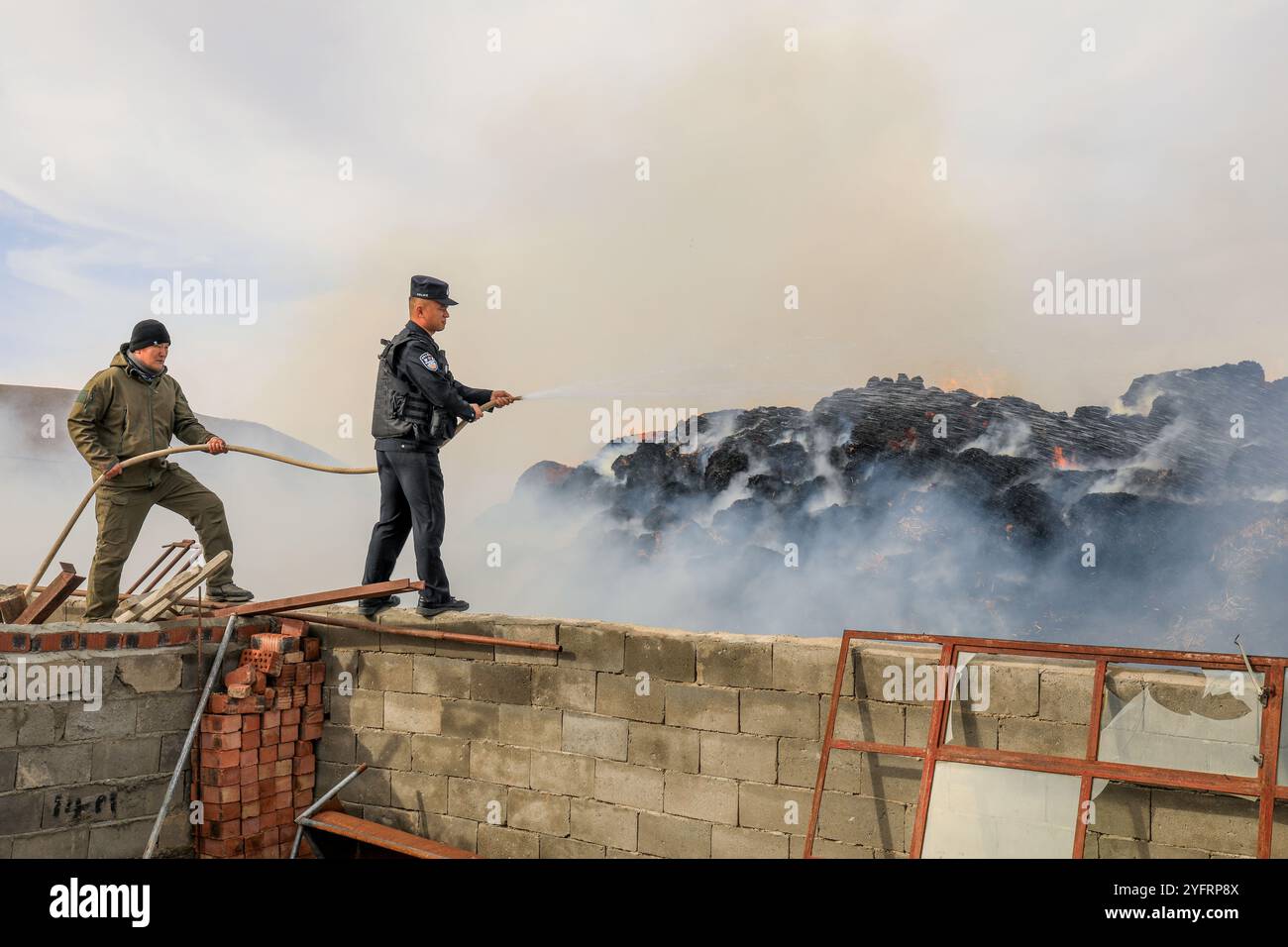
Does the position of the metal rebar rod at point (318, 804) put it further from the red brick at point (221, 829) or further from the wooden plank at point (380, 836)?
the red brick at point (221, 829)

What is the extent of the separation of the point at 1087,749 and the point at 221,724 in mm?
5172

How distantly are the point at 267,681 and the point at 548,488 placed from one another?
44.4 feet

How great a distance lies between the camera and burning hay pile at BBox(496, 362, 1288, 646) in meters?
15.4

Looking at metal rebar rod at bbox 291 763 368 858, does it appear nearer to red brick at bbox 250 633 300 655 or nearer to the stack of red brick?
the stack of red brick

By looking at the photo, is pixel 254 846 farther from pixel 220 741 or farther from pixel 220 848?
pixel 220 741

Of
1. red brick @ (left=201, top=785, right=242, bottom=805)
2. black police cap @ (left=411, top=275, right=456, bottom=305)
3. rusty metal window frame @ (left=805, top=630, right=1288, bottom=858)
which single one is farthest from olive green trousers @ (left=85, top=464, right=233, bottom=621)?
rusty metal window frame @ (left=805, top=630, right=1288, bottom=858)

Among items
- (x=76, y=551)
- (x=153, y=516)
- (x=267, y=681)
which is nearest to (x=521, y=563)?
(x=153, y=516)

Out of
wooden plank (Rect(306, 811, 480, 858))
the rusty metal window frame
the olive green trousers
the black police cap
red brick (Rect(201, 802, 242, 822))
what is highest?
the black police cap

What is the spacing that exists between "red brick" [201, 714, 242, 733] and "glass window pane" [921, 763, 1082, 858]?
439 cm

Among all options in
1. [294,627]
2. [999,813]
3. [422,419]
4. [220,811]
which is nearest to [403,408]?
[422,419]

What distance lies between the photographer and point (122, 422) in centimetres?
678

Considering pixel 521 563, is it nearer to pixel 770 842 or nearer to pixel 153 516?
pixel 153 516

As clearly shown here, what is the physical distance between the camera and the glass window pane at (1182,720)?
4133 mm

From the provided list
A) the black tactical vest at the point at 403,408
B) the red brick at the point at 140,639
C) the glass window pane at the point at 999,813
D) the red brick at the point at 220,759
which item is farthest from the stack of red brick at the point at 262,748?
the glass window pane at the point at 999,813
